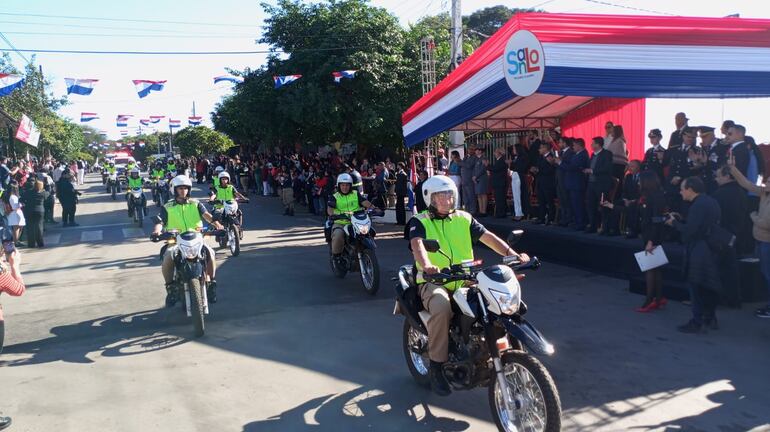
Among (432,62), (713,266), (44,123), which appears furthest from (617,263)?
(44,123)

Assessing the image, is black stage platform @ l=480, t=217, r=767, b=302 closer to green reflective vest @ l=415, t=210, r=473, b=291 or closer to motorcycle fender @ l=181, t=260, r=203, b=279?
green reflective vest @ l=415, t=210, r=473, b=291

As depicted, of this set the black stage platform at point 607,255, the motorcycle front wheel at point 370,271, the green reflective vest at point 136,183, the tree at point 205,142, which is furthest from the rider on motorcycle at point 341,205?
the tree at point 205,142

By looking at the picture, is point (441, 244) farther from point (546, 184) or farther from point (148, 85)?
point (148, 85)

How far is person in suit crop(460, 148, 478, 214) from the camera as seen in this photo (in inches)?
589

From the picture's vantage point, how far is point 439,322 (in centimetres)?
474

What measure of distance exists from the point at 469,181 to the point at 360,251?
238 inches

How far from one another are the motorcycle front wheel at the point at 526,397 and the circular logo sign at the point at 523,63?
4.71m

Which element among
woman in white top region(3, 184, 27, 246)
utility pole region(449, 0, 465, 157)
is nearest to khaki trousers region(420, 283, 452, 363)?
woman in white top region(3, 184, 27, 246)

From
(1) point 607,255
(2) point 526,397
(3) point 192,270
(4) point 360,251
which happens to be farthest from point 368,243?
(2) point 526,397

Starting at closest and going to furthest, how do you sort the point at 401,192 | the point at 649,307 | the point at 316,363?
1. the point at 316,363
2. the point at 649,307
3. the point at 401,192

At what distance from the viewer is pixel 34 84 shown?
1229 inches

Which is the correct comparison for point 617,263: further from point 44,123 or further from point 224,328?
point 44,123

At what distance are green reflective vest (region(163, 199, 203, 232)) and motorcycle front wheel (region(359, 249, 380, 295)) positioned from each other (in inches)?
95.3

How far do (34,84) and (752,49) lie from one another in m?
31.7
